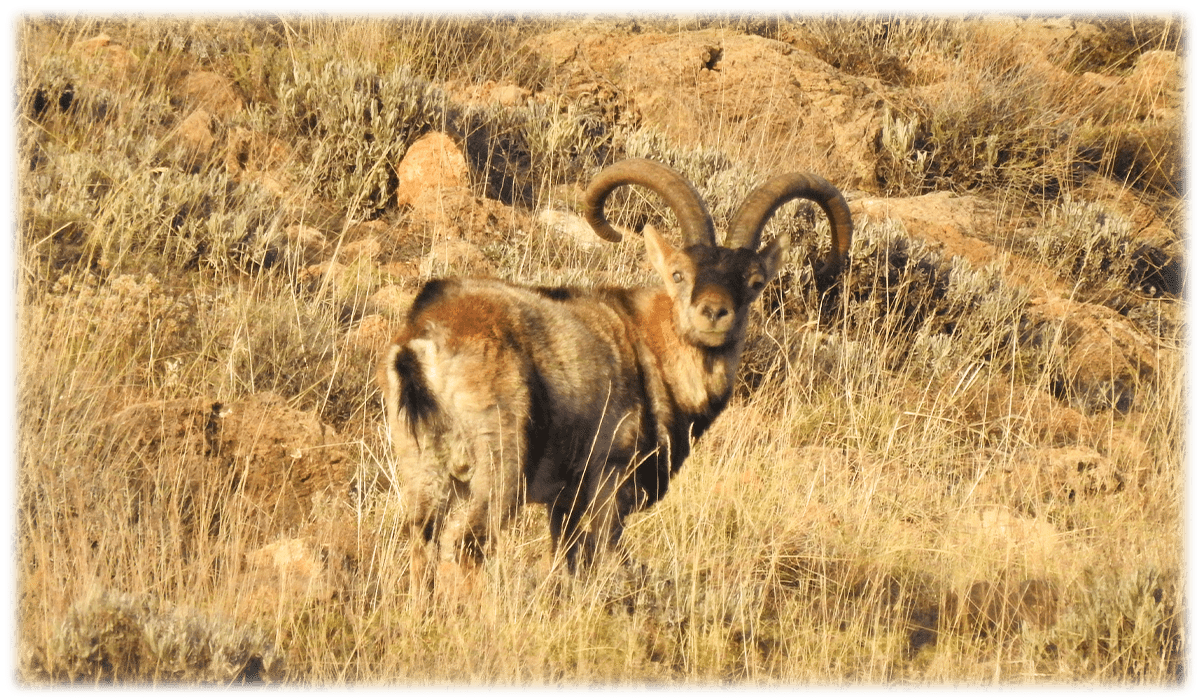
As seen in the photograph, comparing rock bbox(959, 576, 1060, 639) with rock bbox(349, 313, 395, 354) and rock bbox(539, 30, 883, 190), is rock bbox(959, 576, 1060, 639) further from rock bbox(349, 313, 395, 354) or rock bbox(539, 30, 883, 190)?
rock bbox(539, 30, 883, 190)

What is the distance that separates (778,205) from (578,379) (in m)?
1.74

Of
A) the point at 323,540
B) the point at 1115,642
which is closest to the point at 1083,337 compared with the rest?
the point at 1115,642

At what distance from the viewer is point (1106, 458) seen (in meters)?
8.36

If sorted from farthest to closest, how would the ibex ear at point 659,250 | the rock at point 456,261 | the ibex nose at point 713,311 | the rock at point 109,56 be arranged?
the rock at point 109,56 < the rock at point 456,261 < the ibex ear at point 659,250 < the ibex nose at point 713,311

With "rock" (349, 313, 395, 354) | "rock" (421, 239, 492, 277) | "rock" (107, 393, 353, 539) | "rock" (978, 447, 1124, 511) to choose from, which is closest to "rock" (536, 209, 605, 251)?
"rock" (421, 239, 492, 277)

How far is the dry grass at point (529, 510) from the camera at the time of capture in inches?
203

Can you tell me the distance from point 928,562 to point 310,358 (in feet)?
13.6

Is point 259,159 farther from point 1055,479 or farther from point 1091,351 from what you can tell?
point 1091,351

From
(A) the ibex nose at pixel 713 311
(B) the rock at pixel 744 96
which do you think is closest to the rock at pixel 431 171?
(B) the rock at pixel 744 96

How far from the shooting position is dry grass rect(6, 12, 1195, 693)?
5.16 meters

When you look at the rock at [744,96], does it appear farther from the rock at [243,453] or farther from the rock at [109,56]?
the rock at [243,453]

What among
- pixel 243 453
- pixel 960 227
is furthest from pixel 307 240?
pixel 960 227

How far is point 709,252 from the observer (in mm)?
6332

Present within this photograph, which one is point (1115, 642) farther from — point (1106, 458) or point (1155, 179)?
point (1155, 179)
